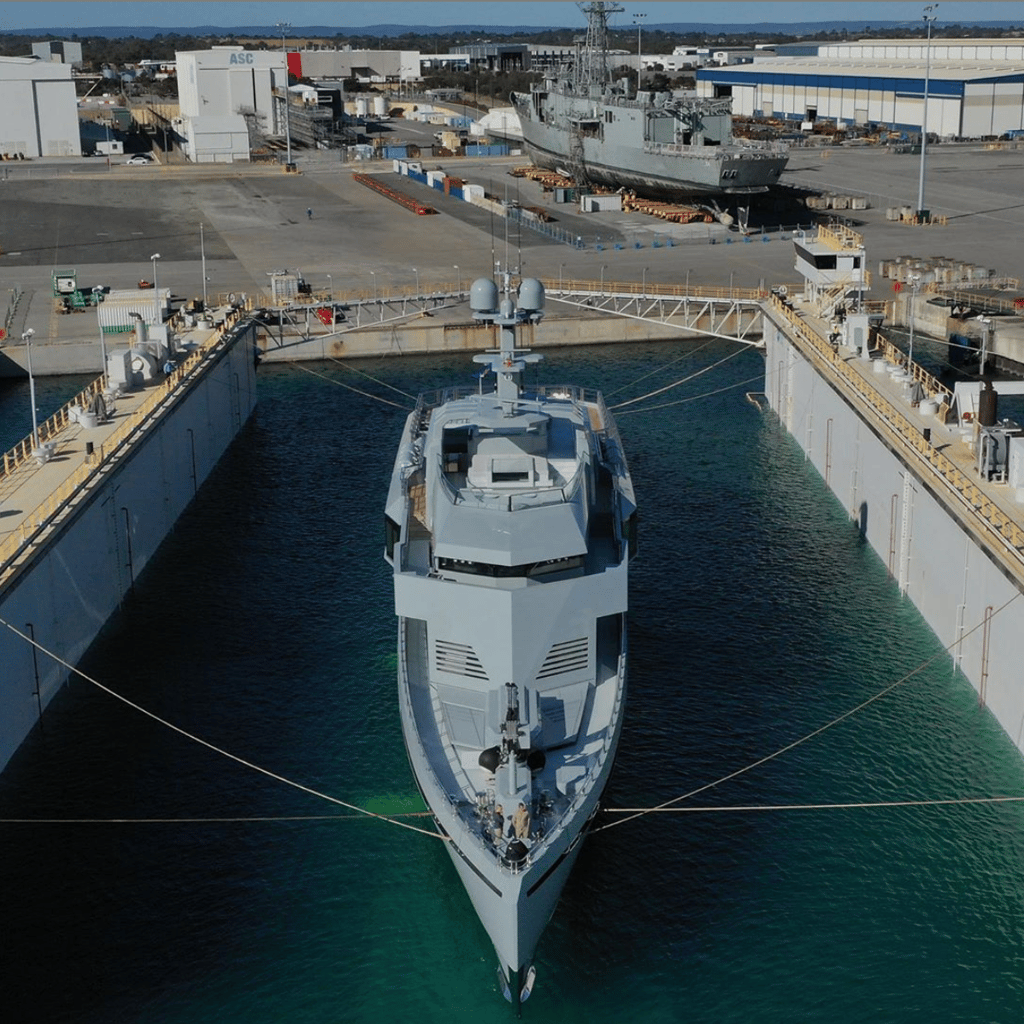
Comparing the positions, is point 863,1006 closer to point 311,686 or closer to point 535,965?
point 535,965

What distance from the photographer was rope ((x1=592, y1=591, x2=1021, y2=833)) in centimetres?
3850

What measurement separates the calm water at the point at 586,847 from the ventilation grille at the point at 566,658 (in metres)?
3.83

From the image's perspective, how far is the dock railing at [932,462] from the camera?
4347cm

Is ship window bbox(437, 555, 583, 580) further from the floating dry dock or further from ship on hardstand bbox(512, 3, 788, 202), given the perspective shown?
ship on hardstand bbox(512, 3, 788, 202)

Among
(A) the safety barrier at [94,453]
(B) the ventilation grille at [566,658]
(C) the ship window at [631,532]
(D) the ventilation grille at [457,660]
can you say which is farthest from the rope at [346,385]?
(B) the ventilation grille at [566,658]

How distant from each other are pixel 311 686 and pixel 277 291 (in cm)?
5052

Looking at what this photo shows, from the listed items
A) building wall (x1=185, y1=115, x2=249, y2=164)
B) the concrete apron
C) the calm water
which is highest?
building wall (x1=185, y1=115, x2=249, y2=164)

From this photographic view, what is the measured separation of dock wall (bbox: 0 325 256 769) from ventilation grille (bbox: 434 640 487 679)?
41.4ft

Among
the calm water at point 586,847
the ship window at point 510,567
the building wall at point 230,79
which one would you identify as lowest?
the calm water at point 586,847

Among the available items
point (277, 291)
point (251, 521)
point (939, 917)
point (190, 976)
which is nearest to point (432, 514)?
point (190, 976)

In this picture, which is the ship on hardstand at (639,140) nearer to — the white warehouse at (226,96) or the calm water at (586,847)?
the white warehouse at (226,96)

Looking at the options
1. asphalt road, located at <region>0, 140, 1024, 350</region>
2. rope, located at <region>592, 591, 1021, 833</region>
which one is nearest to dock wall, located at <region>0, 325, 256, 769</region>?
rope, located at <region>592, 591, 1021, 833</region>

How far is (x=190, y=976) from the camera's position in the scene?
32750 millimetres

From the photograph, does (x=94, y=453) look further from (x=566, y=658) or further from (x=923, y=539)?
(x=923, y=539)
